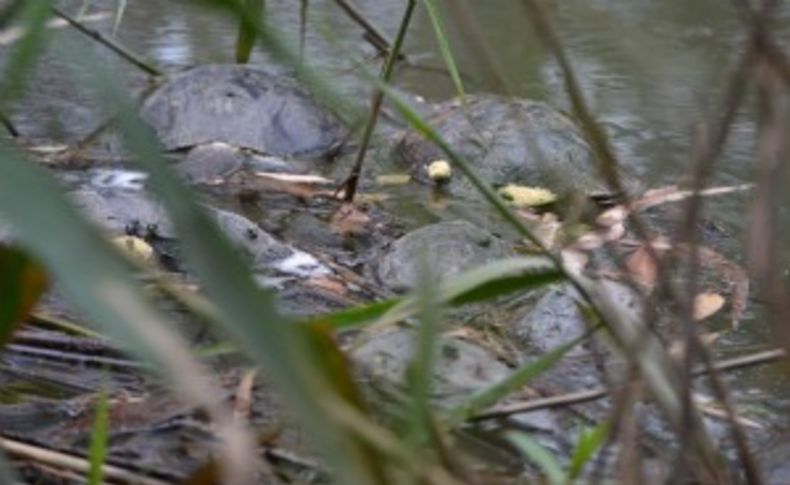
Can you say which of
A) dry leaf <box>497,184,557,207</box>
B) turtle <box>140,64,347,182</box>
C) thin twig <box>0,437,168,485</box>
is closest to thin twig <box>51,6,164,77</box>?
turtle <box>140,64,347,182</box>

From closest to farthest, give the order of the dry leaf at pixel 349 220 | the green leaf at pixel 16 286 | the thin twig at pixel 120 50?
the green leaf at pixel 16 286 < the dry leaf at pixel 349 220 < the thin twig at pixel 120 50

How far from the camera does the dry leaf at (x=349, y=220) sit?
301cm

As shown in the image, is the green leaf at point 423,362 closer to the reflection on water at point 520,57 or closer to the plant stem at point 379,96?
the plant stem at point 379,96

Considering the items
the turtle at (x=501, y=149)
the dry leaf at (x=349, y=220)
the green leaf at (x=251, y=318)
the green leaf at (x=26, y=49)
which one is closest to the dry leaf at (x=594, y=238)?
the turtle at (x=501, y=149)

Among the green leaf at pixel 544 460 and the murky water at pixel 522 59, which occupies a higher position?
the green leaf at pixel 544 460

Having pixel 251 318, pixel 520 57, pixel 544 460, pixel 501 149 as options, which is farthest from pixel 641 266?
pixel 251 318

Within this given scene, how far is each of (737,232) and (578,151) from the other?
505 millimetres

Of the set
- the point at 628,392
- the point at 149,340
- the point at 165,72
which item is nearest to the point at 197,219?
the point at 149,340

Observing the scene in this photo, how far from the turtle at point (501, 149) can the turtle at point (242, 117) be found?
0.19 metres

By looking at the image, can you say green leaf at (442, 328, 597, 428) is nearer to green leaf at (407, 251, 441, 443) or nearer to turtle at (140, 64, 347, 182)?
green leaf at (407, 251, 441, 443)

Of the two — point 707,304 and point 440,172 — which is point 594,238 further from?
point 440,172

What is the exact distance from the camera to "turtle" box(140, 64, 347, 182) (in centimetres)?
362

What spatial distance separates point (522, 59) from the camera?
14.0 feet

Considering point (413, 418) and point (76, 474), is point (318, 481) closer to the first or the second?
point (76, 474)
